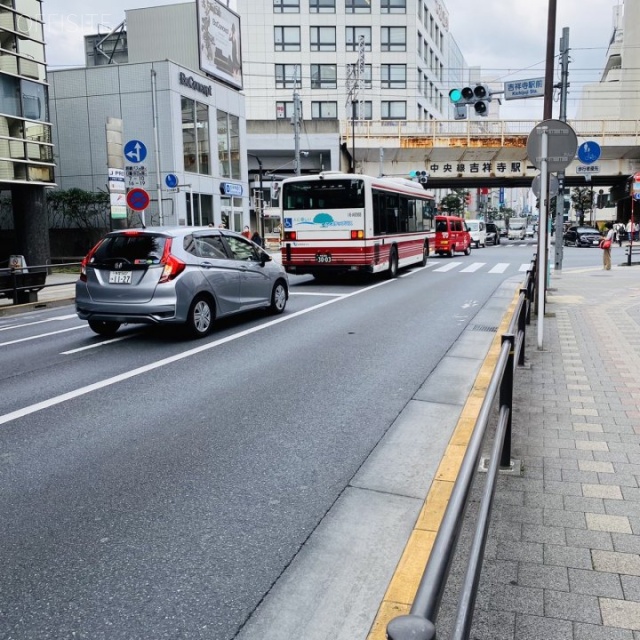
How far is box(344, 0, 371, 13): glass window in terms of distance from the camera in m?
67.0

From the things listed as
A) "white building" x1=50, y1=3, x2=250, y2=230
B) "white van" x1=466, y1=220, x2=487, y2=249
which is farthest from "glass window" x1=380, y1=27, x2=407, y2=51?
"white building" x1=50, y1=3, x2=250, y2=230

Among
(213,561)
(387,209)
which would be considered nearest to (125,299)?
(213,561)

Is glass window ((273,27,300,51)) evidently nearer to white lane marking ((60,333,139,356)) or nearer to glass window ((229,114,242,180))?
glass window ((229,114,242,180))

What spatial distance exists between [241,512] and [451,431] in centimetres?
228

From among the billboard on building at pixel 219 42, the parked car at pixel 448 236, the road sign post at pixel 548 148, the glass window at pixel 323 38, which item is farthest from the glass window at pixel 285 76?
the road sign post at pixel 548 148

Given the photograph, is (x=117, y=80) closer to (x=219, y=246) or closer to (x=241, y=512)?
(x=219, y=246)

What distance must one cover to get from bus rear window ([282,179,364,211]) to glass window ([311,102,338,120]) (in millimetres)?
53629

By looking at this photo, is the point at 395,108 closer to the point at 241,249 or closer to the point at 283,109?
the point at 283,109

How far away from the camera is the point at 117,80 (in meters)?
30.6

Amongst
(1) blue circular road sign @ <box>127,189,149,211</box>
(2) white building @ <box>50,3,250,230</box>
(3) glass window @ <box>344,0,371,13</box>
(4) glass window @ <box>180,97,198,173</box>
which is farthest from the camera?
(3) glass window @ <box>344,0,371,13</box>

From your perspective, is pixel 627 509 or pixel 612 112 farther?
pixel 612 112

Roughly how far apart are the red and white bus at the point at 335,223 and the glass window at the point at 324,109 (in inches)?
2073

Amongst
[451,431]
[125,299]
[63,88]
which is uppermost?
[63,88]

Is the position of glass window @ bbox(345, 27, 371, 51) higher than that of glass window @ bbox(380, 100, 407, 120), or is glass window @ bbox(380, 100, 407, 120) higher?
glass window @ bbox(345, 27, 371, 51)
